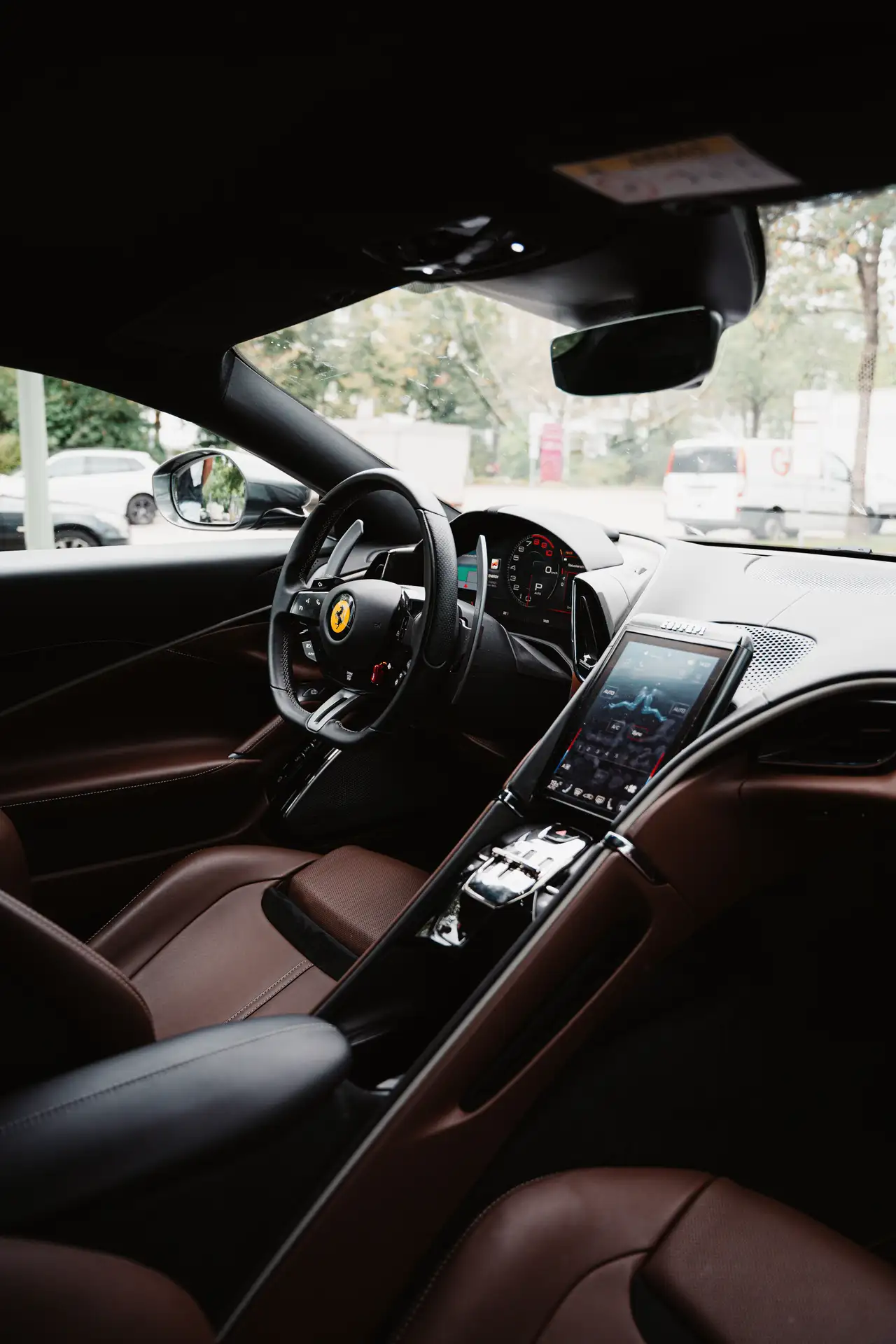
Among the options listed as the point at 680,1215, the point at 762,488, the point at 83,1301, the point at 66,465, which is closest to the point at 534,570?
the point at 762,488

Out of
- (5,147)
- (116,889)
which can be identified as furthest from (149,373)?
(116,889)

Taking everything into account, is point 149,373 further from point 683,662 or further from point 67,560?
point 683,662

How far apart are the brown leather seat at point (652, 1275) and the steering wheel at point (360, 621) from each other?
84 centimetres

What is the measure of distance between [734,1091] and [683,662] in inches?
25.0

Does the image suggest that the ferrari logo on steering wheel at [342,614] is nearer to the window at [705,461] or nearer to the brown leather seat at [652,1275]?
the window at [705,461]

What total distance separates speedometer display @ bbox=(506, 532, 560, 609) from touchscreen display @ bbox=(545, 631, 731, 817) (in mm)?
563

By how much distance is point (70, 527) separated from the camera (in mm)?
2795

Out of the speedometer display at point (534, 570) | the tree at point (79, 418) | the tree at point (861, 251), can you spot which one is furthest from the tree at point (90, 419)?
the tree at point (861, 251)

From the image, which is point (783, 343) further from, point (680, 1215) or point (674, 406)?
point (680, 1215)

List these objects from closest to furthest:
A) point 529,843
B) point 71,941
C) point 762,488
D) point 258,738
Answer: point 71,941 < point 529,843 < point 762,488 < point 258,738

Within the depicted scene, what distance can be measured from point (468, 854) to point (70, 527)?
178cm

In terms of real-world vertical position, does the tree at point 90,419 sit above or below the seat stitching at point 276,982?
above

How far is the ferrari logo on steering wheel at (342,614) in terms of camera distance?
1911 mm

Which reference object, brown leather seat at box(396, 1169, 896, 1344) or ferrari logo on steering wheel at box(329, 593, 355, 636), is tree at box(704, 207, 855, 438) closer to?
ferrari logo on steering wheel at box(329, 593, 355, 636)
